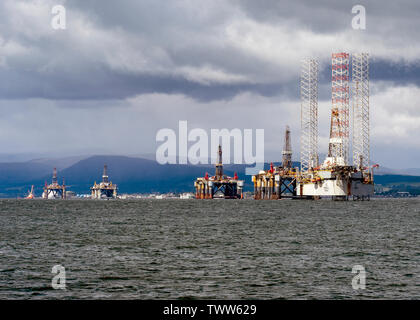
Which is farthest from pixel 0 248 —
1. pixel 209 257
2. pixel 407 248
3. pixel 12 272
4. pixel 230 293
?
pixel 407 248

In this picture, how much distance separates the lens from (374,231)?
79.2 m

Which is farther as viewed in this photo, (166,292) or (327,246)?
(327,246)

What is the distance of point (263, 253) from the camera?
52.5 meters

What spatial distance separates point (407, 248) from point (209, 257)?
22.5 m

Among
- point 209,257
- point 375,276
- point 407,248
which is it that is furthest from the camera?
point 407,248

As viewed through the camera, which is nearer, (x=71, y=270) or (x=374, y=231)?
(x=71, y=270)
